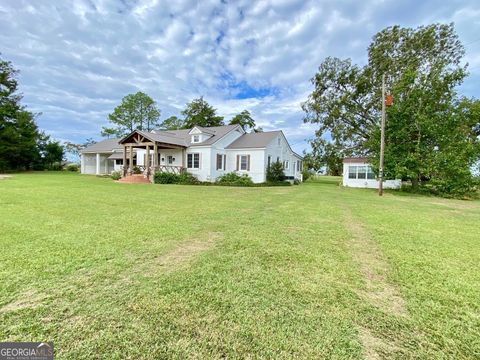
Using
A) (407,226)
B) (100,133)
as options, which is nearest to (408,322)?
(407,226)

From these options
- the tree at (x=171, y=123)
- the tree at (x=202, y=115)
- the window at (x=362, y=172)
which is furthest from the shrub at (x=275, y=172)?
the tree at (x=171, y=123)

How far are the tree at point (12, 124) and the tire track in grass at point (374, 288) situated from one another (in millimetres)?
38646

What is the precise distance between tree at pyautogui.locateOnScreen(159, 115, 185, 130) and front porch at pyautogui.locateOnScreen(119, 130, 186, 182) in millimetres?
22623

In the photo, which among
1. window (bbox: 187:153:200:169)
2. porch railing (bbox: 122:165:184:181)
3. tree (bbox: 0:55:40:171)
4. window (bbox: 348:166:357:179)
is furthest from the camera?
tree (bbox: 0:55:40:171)

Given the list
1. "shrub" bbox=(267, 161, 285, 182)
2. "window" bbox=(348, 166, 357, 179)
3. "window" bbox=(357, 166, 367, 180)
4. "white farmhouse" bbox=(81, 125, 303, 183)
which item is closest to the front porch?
"white farmhouse" bbox=(81, 125, 303, 183)

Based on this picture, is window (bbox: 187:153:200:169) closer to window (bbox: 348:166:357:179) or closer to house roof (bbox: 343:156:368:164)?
house roof (bbox: 343:156:368:164)

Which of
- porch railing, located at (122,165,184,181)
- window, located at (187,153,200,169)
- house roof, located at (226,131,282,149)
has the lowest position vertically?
porch railing, located at (122,165,184,181)

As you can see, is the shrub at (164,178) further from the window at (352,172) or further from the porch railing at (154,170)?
the window at (352,172)

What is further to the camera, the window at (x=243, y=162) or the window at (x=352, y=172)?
the window at (x=352, y=172)

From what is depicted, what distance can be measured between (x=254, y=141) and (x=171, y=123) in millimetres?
30436

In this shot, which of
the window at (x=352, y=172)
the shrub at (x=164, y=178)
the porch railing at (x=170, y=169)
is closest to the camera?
the shrub at (x=164, y=178)

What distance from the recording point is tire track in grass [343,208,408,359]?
6.68 feet

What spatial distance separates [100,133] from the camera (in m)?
47.9

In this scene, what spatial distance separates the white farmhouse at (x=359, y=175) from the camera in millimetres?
22703
